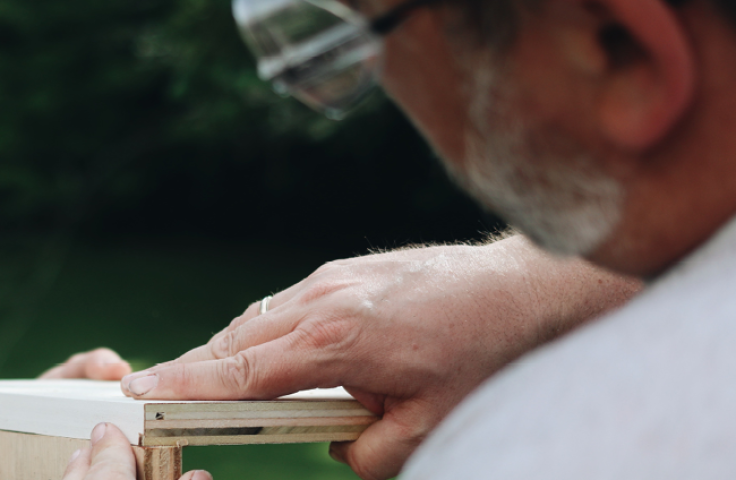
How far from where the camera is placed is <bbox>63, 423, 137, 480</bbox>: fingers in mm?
797

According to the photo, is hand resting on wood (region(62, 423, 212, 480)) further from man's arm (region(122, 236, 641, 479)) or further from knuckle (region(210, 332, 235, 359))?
knuckle (region(210, 332, 235, 359))

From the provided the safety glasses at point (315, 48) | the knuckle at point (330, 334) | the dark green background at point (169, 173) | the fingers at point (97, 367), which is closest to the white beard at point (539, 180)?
the safety glasses at point (315, 48)

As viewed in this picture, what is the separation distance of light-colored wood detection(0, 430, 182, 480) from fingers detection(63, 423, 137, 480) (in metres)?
0.02

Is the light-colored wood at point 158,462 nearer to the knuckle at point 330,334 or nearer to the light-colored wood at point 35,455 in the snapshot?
the light-colored wood at point 35,455

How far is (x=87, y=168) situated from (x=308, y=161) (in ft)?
11.3

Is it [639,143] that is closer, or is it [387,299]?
[639,143]

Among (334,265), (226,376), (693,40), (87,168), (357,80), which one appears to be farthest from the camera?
(87,168)

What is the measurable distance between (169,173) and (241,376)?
1185 centimetres

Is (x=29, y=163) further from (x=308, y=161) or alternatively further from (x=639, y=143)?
(x=639, y=143)

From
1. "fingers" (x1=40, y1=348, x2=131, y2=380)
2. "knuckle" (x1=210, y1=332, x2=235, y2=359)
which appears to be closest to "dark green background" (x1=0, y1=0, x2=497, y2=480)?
"fingers" (x1=40, y1=348, x2=131, y2=380)

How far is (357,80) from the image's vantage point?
69 centimetres

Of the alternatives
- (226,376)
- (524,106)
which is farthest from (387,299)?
(524,106)

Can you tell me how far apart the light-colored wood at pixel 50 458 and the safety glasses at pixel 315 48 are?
43cm

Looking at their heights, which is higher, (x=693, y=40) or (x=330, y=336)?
(x=693, y=40)
